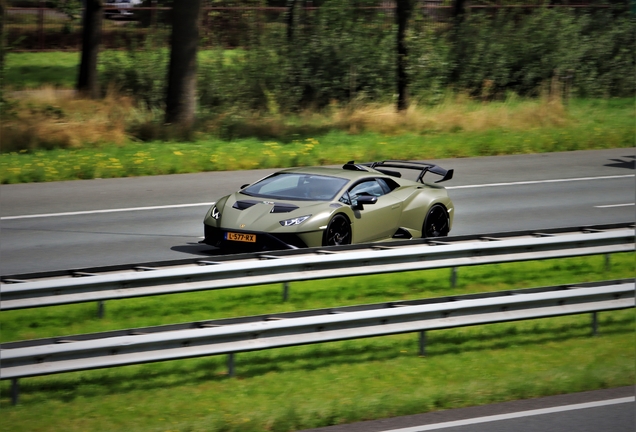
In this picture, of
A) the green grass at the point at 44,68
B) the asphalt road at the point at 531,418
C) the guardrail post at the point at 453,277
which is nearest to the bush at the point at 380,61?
the green grass at the point at 44,68

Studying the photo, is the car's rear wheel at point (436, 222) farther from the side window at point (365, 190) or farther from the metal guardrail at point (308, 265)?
the metal guardrail at point (308, 265)

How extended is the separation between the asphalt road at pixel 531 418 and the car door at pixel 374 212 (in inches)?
214

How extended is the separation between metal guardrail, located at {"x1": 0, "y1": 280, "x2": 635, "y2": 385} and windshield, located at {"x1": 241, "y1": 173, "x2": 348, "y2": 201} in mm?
4306

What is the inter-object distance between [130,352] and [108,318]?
256 centimetres

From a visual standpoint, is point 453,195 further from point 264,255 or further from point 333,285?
point 264,255

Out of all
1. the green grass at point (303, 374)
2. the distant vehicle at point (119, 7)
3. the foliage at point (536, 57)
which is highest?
the distant vehicle at point (119, 7)

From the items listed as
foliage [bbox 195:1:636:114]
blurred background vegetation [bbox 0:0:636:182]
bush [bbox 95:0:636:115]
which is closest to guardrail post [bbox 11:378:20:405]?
blurred background vegetation [bbox 0:0:636:182]

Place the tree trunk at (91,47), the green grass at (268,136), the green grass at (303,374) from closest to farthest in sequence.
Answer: the green grass at (303,374) → the green grass at (268,136) → the tree trunk at (91,47)

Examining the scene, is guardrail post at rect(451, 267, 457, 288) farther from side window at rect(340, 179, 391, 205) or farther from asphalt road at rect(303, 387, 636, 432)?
asphalt road at rect(303, 387, 636, 432)

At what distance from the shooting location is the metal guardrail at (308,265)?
8586mm

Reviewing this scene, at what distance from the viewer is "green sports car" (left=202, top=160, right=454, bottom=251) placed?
1220cm

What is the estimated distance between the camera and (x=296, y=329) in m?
7.94

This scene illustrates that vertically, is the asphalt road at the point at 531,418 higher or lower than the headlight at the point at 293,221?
lower

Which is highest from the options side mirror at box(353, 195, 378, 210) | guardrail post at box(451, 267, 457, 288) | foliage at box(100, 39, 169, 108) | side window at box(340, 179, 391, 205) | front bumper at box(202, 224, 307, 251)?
foliage at box(100, 39, 169, 108)
